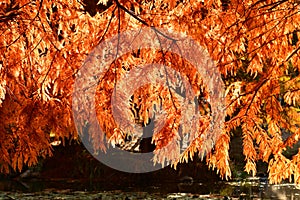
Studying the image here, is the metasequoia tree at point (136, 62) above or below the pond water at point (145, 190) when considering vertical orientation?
above

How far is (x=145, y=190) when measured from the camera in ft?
34.0

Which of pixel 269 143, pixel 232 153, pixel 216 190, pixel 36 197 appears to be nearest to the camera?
pixel 269 143

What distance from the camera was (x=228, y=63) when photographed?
3.67m

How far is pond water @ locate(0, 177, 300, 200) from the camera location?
30.9 feet

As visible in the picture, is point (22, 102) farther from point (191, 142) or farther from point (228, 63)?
point (228, 63)

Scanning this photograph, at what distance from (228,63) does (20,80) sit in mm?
1526

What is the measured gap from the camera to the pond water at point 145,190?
941cm

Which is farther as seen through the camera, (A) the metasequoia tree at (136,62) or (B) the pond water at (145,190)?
(B) the pond water at (145,190)

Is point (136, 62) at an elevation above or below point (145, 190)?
above

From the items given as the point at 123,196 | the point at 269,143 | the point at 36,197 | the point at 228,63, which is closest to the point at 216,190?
the point at 123,196

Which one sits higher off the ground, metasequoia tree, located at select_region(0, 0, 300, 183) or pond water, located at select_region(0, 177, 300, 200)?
metasequoia tree, located at select_region(0, 0, 300, 183)

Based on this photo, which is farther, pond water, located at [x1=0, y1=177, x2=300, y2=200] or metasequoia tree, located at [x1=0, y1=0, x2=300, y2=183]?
pond water, located at [x1=0, y1=177, x2=300, y2=200]

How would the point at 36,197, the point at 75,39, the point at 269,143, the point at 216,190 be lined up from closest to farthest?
the point at 75,39
the point at 269,143
the point at 36,197
the point at 216,190

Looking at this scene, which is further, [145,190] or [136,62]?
[145,190]
